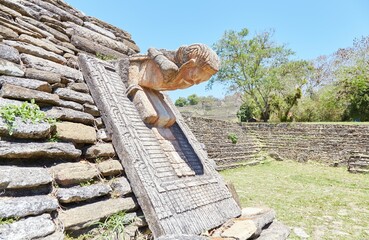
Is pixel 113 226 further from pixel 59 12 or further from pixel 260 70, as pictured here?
A: pixel 260 70

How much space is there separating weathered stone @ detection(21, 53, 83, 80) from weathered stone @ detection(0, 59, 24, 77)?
0.16 metres

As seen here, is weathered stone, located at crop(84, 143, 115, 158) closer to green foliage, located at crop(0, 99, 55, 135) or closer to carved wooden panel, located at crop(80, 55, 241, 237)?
carved wooden panel, located at crop(80, 55, 241, 237)

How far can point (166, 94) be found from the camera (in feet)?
13.7

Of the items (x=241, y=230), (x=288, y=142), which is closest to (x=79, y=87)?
(x=241, y=230)

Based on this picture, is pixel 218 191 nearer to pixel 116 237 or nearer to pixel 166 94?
pixel 116 237

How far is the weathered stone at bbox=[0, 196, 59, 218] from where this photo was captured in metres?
1.55

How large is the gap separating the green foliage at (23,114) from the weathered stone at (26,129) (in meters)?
0.02

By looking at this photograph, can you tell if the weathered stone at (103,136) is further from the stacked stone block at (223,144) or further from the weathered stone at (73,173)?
the stacked stone block at (223,144)

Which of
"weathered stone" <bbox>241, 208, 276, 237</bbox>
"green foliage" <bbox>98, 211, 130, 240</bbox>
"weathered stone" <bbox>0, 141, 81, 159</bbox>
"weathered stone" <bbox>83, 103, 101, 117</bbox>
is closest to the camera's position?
"weathered stone" <bbox>0, 141, 81, 159</bbox>

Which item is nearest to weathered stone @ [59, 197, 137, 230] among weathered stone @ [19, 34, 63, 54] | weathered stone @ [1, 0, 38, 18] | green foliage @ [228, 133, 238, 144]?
weathered stone @ [19, 34, 63, 54]

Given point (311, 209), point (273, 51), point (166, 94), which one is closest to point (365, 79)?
point (273, 51)

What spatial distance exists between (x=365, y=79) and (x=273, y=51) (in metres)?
8.23

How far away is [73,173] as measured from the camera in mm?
2064

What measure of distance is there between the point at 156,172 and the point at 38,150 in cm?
96
